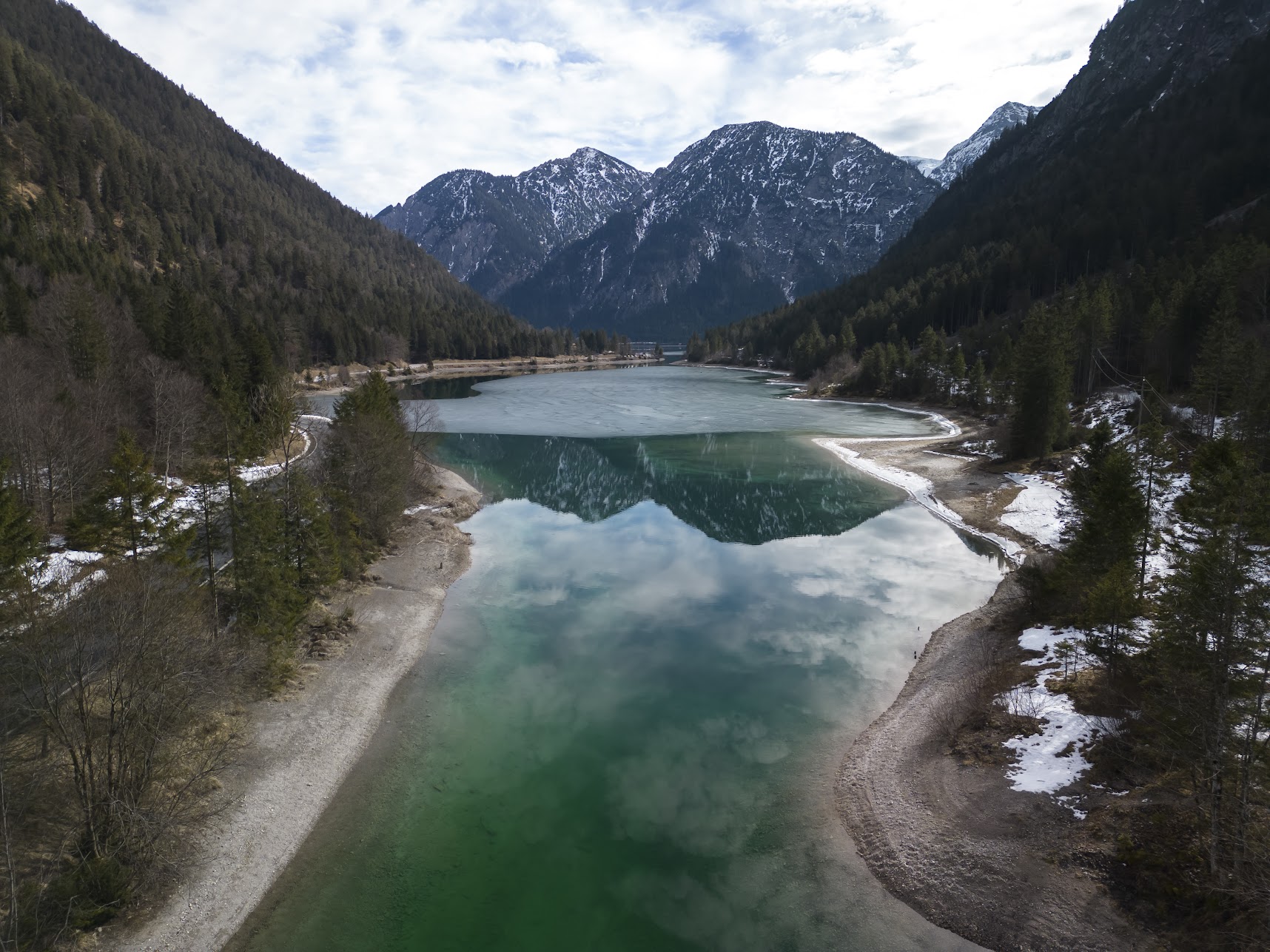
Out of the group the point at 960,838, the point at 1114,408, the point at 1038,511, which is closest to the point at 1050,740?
the point at 960,838

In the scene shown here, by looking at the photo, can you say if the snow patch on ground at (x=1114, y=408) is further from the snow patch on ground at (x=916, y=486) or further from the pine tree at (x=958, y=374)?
the pine tree at (x=958, y=374)

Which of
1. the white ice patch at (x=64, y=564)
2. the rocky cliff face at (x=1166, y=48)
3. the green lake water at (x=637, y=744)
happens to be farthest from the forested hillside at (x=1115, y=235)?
the white ice patch at (x=64, y=564)

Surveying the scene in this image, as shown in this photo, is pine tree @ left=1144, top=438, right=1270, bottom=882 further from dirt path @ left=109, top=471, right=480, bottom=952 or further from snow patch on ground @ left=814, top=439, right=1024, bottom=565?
snow patch on ground @ left=814, top=439, right=1024, bottom=565

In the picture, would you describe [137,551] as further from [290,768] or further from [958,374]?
[958,374]

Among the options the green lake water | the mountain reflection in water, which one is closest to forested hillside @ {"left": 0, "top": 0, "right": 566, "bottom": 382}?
the mountain reflection in water

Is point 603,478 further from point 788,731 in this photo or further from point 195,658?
point 195,658

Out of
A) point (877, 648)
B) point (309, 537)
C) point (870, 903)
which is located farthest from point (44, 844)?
point (877, 648)
